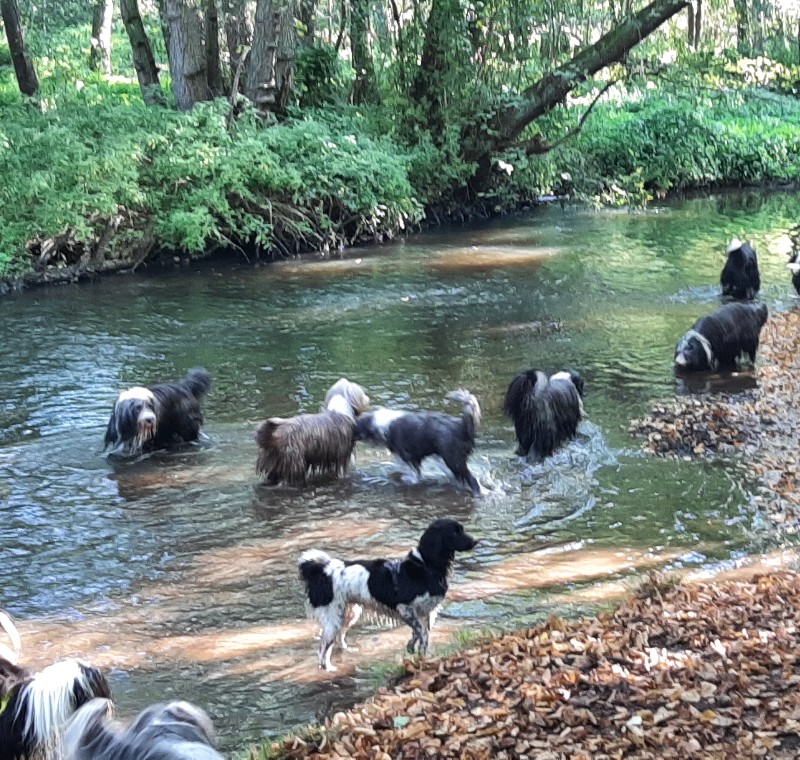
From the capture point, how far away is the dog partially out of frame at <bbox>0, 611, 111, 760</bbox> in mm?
4336

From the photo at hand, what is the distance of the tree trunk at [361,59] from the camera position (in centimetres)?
2272

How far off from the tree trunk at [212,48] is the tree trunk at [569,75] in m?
5.51

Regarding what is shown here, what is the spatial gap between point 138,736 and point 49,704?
0.52 m

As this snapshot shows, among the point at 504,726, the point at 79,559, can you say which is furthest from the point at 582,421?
the point at 504,726

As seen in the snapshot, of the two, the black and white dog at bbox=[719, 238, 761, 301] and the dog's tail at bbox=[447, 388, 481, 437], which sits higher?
the black and white dog at bbox=[719, 238, 761, 301]

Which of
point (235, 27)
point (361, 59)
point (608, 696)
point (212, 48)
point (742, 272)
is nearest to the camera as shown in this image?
point (608, 696)

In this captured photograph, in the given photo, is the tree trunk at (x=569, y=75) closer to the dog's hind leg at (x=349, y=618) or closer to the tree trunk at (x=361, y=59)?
the tree trunk at (x=361, y=59)

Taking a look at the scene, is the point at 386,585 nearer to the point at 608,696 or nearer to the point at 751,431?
the point at 608,696

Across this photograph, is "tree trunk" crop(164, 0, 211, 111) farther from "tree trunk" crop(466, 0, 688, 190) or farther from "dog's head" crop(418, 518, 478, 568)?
"dog's head" crop(418, 518, 478, 568)

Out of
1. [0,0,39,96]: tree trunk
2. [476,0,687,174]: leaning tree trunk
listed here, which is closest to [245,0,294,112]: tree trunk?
[476,0,687,174]: leaning tree trunk

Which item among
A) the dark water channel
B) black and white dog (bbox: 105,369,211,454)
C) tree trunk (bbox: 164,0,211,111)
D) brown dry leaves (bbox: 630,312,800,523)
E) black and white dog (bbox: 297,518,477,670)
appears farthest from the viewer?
tree trunk (bbox: 164,0,211,111)

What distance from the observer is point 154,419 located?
9.24 meters

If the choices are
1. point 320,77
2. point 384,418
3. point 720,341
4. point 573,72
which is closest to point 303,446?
point 384,418

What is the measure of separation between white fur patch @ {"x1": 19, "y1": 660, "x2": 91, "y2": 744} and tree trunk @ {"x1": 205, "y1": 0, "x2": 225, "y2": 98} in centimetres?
1786
